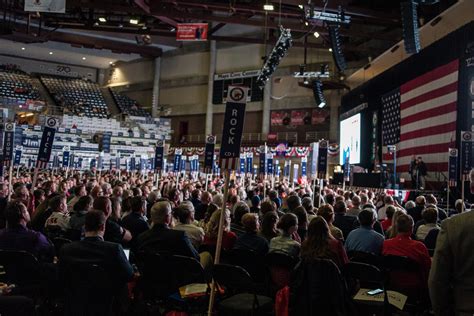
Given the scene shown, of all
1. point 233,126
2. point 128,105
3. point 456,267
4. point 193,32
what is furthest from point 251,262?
point 128,105

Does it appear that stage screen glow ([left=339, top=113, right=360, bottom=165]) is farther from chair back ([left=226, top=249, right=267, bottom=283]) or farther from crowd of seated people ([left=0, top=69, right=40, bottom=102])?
crowd of seated people ([left=0, top=69, right=40, bottom=102])

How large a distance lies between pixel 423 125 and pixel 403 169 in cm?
259

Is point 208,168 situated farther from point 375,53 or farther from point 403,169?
Answer: point 375,53

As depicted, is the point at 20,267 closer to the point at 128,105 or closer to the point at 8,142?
the point at 8,142

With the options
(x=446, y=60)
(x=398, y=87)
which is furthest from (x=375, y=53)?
(x=446, y=60)

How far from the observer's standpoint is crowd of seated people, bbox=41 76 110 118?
39.7m

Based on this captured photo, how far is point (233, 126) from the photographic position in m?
5.45

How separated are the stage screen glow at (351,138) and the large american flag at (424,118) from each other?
2.67m

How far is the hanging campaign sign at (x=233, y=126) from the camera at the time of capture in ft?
17.8

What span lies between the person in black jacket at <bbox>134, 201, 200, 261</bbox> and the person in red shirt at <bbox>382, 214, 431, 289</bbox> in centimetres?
190

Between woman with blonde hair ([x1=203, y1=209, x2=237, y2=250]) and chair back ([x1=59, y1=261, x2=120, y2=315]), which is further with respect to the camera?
woman with blonde hair ([x1=203, y1=209, x2=237, y2=250])

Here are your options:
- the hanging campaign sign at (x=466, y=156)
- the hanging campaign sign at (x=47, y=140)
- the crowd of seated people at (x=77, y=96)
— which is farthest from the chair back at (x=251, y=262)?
the crowd of seated people at (x=77, y=96)

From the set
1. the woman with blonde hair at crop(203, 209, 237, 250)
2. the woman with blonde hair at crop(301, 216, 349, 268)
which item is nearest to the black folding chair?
the woman with blonde hair at crop(301, 216, 349, 268)

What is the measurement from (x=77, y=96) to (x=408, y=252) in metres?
40.1
